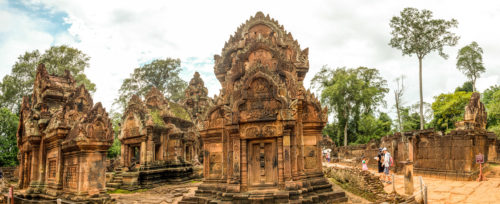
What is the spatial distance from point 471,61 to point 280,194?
3531cm

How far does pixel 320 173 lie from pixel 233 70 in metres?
4.35

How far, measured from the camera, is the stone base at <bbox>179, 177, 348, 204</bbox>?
26.8 ft

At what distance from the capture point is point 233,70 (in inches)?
402

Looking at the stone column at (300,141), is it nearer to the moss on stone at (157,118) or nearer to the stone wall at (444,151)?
the stone wall at (444,151)

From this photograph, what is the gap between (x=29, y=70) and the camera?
2656cm

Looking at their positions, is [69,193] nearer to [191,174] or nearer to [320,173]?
[320,173]

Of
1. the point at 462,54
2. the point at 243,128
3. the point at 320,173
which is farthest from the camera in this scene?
the point at 462,54

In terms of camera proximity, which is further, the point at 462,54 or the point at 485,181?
the point at 462,54

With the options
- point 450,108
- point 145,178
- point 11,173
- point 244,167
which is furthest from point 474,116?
point 11,173

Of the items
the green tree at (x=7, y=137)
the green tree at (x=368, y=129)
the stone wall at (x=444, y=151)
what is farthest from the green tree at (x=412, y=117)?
the green tree at (x=7, y=137)

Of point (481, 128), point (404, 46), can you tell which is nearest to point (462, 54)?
point (404, 46)

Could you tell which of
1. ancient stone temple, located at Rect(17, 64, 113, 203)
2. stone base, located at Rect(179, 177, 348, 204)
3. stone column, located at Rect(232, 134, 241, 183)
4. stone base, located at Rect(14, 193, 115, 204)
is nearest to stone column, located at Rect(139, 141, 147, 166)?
ancient stone temple, located at Rect(17, 64, 113, 203)

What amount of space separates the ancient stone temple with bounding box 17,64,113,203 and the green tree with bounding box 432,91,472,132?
1212 inches

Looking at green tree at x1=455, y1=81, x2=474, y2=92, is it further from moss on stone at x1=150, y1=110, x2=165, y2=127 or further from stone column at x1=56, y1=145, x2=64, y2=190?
stone column at x1=56, y1=145, x2=64, y2=190
